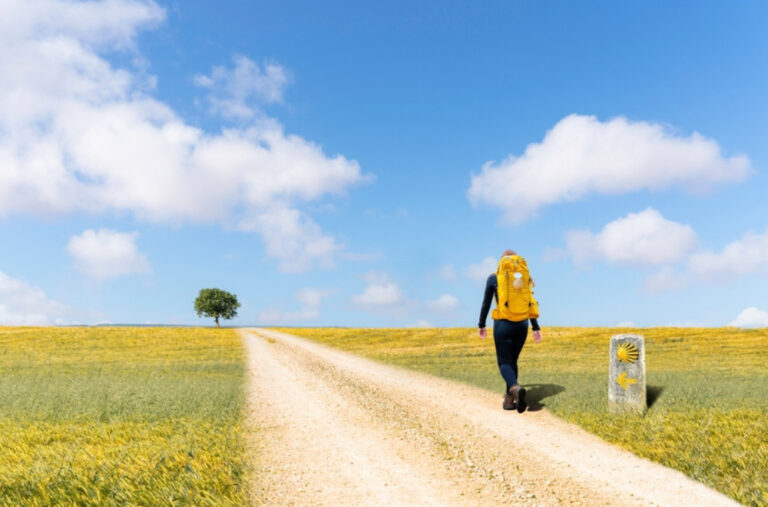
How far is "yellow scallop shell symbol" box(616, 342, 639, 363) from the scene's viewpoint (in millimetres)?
8797

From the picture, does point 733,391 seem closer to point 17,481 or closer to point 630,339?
point 630,339

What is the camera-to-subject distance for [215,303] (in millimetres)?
108188

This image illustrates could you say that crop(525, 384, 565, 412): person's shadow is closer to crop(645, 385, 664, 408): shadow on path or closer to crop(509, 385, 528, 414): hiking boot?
crop(509, 385, 528, 414): hiking boot

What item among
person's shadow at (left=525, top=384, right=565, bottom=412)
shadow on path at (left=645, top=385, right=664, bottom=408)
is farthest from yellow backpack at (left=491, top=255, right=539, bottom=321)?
shadow on path at (left=645, top=385, right=664, bottom=408)

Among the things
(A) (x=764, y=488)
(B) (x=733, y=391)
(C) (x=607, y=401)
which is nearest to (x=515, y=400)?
(C) (x=607, y=401)

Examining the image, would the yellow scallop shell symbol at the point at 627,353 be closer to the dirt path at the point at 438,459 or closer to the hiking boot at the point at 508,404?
the dirt path at the point at 438,459

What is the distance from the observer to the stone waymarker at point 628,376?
8.67 meters

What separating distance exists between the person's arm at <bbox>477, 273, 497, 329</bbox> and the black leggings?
267mm

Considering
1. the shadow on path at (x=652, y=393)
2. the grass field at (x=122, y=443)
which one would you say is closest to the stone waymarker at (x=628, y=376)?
the shadow on path at (x=652, y=393)

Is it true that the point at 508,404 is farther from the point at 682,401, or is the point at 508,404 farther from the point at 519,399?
the point at 682,401

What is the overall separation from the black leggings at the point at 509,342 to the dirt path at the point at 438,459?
29.9 inches

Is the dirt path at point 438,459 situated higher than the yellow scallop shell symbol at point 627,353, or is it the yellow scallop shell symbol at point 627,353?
the yellow scallop shell symbol at point 627,353

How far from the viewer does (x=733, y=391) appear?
34.3 feet

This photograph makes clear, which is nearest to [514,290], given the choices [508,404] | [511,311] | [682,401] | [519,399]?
[511,311]
